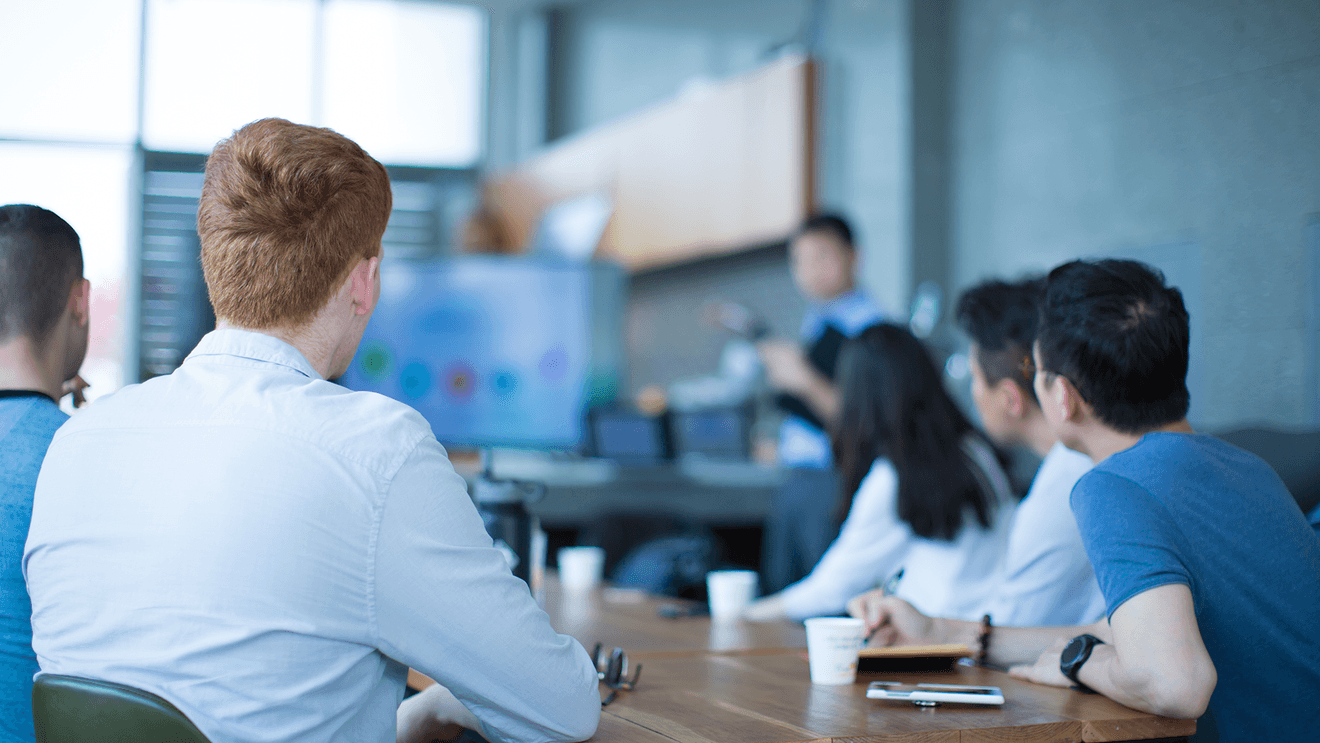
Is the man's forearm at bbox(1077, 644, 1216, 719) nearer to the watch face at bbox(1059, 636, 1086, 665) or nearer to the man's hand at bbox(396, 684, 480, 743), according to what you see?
the watch face at bbox(1059, 636, 1086, 665)

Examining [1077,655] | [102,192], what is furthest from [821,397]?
[102,192]

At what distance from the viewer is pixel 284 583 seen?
90 cm

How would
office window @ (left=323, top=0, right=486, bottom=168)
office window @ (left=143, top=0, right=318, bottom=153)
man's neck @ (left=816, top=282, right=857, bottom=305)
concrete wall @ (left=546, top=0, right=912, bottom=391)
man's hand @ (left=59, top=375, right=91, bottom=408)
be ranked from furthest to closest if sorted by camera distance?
office window @ (left=323, top=0, right=486, bottom=168) < office window @ (left=143, top=0, right=318, bottom=153) < concrete wall @ (left=546, top=0, right=912, bottom=391) < man's neck @ (left=816, top=282, right=857, bottom=305) < man's hand @ (left=59, top=375, right=91, bottom=408)

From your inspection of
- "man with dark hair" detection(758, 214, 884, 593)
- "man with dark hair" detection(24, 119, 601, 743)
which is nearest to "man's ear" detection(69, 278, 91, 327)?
"man with dark hair" detection(24, 119, 601, 743)

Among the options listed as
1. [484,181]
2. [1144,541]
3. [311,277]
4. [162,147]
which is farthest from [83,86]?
[1144,541]

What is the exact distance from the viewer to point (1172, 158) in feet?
10.0

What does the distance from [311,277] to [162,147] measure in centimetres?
580

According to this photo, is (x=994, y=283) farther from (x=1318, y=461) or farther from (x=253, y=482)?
(x=253, y=482)

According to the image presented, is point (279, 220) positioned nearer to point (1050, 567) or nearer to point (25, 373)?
point (25, 373)

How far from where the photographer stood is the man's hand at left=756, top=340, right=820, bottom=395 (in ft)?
11.0

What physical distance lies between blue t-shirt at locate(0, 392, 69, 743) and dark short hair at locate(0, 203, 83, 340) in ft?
0.47

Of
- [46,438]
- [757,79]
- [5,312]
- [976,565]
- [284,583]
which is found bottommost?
[976,565]

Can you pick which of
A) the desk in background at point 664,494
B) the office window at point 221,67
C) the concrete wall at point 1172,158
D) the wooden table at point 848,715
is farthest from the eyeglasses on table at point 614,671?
the office window at point 221,67

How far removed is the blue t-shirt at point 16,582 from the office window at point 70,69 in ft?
14.4
